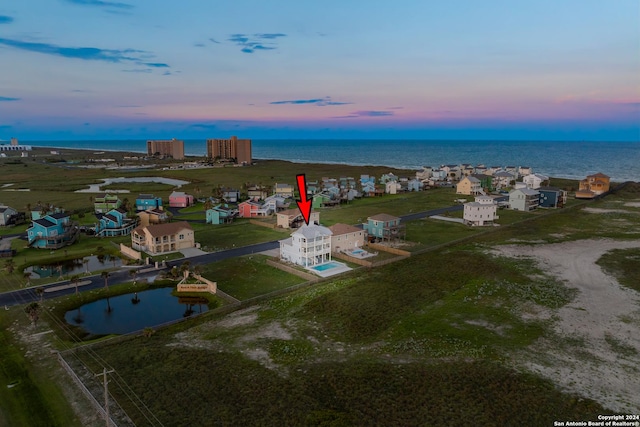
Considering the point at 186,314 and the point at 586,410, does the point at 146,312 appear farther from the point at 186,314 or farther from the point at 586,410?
the point at 586,410

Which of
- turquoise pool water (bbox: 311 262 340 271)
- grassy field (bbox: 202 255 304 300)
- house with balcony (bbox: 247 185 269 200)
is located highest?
house with balcony (bbox: 247 185 269 200)

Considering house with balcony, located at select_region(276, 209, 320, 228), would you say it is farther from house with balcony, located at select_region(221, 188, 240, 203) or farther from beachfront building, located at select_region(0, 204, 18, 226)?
beachfront building, located at select_region(0, 204, 18, 226)

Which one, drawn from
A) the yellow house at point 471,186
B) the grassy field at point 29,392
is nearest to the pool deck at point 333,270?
the grassy field at point 29,392

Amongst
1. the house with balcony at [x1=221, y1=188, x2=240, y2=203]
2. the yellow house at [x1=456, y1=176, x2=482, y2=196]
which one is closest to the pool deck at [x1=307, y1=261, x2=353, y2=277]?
the house with balcony at [x1=221, y1=188, x2=240, y2=203]

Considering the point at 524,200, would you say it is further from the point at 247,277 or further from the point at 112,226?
the point at 112,226

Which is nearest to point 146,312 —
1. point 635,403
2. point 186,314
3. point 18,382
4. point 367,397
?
point 186,314

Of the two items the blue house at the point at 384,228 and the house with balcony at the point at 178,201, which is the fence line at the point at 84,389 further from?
the house with balcony at the point at 178,201
